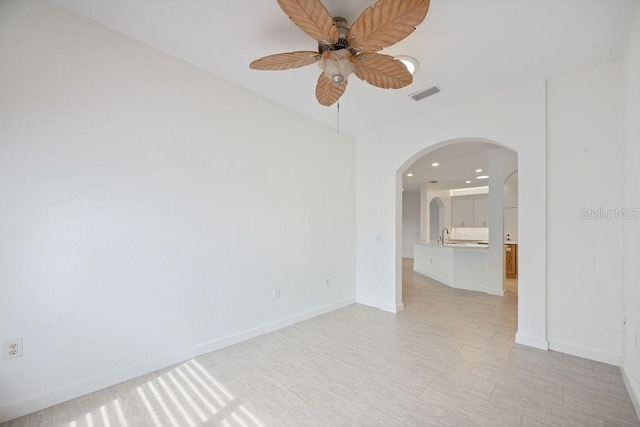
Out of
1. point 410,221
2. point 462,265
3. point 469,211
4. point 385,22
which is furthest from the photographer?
point 410,221

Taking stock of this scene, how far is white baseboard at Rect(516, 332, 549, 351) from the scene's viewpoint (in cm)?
281

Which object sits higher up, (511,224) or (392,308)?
(511,224)

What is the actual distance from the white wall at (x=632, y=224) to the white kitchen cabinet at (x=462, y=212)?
764 cm

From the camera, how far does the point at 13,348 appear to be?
179cm

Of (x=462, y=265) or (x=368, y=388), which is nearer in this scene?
(x=368, y=388)

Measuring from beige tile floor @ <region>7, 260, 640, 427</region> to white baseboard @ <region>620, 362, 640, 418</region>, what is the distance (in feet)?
0.14

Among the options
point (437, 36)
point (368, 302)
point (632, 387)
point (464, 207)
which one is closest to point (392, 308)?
point (368, 302)

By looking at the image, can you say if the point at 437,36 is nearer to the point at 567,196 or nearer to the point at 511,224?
the point at 567,196

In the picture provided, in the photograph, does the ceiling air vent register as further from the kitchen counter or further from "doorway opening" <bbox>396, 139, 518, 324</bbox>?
the kitchen counter

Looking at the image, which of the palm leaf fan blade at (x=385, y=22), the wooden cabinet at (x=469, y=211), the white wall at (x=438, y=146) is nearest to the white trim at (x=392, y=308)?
the white wall at (x=438, y=146)

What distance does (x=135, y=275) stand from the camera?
231 cm

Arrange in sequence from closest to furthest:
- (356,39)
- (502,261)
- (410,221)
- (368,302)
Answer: (356,39), (368,302), (502,261), (410,221)

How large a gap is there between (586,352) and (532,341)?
0.41m

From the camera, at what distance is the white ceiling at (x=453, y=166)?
16.4ft
